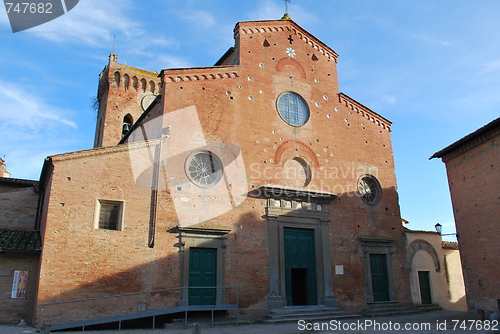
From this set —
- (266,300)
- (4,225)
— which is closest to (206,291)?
(266,300)

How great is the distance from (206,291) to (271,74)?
30.9 ft

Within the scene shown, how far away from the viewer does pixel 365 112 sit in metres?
19.4

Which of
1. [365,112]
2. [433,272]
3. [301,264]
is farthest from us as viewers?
[365,112]

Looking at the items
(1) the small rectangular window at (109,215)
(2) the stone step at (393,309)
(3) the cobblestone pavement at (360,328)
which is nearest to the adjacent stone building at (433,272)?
(2) the stone step at (393,309)

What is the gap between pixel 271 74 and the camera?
17.6 meters

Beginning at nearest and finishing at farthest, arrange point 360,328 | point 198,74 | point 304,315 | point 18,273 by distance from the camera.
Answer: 1. point 360,328
2. point 18,273
3. point 304,315
4. point 198,74

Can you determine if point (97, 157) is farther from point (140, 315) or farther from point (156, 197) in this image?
point (140, 315)

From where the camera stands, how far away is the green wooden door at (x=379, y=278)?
16906mm

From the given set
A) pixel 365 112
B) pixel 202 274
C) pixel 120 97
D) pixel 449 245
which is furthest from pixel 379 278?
pixel 120 97

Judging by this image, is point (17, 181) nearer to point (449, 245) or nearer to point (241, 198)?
point (241, 198)

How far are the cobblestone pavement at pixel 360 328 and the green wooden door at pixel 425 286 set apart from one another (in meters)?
3.13

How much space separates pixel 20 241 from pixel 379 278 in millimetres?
13741

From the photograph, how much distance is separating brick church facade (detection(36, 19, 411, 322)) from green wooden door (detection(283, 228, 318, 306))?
0.16 ft

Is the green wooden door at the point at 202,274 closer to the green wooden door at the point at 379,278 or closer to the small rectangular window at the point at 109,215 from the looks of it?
the small rectangular window at the point at 109,215
